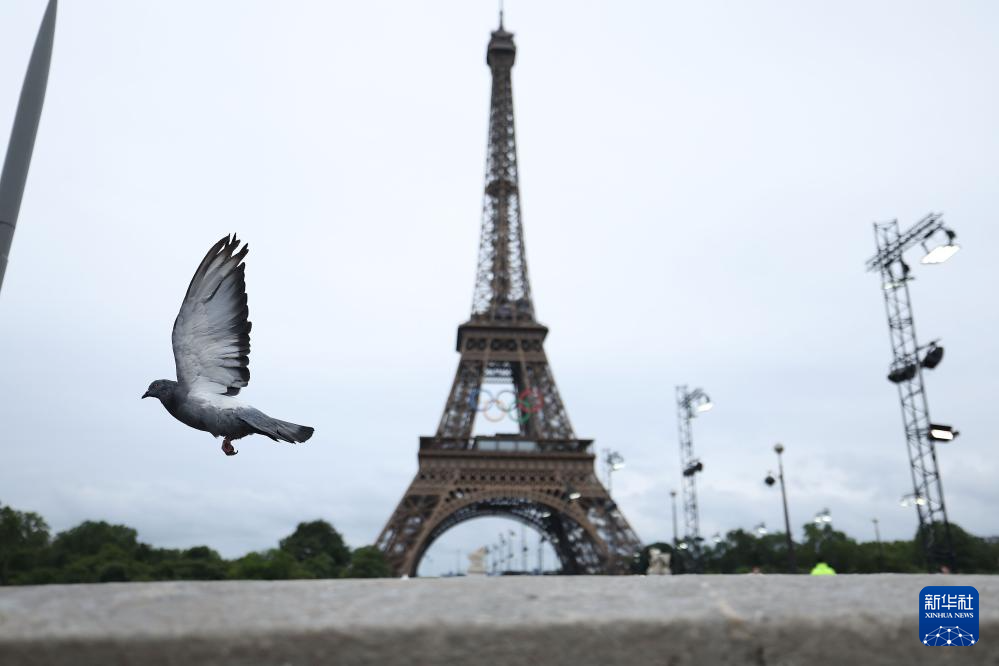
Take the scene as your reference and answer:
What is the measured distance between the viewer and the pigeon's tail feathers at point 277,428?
4.41 metres

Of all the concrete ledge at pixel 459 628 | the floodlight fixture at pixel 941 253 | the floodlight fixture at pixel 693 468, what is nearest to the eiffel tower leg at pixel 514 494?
the floodlight fixture at pixel 693 468

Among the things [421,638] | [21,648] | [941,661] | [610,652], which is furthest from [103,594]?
[941,661]

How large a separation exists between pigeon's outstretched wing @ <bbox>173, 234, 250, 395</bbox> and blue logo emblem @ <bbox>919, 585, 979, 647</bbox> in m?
4.10

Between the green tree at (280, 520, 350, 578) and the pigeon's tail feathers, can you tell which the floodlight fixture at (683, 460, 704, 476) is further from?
the green tree at (280, 520, 350, 578)

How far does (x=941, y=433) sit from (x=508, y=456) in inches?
1197

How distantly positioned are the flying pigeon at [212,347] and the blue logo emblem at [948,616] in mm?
3664

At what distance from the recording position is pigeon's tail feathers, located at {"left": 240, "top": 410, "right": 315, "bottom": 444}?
14.5ft

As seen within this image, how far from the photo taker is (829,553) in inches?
3250

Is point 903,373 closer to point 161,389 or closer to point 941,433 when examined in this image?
point 941,433

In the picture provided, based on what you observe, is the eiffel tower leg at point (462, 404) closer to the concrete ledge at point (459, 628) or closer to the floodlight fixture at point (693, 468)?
the floodlight fixture at point (693, 468)

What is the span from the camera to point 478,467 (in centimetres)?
4731

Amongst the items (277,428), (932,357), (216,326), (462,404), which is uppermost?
(462,404)

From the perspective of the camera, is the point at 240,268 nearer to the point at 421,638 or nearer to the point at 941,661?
the point at 421,638

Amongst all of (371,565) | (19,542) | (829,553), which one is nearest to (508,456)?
(371,565)
